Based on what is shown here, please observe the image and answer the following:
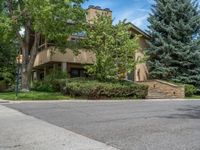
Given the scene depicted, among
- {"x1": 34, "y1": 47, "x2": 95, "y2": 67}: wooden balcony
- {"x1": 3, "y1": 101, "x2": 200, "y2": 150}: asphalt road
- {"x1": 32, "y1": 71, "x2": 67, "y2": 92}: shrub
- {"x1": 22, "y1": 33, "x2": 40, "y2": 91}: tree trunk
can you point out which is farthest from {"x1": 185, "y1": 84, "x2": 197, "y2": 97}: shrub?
{"x1": 3, "y1": 101, "x2": 200, "y2": 150}: asphalt road

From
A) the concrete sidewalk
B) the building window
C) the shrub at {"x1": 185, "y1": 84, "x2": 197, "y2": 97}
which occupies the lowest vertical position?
the concrete sidewalk

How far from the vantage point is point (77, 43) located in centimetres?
3194

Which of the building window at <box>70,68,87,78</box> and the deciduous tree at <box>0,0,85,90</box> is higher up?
the deciduous tree at <box>0,0,85,90</box>

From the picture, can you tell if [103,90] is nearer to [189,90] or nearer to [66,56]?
[189,90]

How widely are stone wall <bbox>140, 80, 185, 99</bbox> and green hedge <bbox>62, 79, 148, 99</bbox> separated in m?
3.76

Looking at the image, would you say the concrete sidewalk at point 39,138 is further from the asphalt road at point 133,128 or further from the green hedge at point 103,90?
the green hedge at point 103,90

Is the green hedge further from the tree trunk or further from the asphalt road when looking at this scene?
the asphalt road

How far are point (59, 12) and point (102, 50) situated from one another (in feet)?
12.6

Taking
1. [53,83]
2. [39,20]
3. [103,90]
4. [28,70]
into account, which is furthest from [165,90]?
[39,20]

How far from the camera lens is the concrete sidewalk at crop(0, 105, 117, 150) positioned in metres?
9.53

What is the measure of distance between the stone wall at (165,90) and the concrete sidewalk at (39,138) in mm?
19088

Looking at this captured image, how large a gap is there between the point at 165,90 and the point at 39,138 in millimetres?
23080

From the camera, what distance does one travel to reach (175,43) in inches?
1403

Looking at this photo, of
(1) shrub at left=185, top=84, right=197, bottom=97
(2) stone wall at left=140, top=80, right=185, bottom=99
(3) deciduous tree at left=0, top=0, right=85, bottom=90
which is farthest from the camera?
(1) shrub at left=185, top=84, right=197, bottom=97
